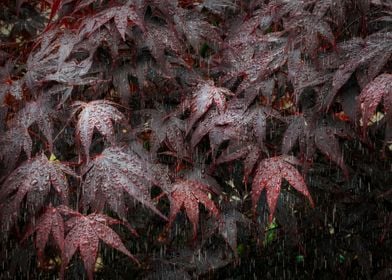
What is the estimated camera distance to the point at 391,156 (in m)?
2.57

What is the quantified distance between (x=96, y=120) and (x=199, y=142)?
0.42 m

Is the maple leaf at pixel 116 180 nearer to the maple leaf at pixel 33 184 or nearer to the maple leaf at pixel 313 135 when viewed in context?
the maple leaf at pixel 33 184

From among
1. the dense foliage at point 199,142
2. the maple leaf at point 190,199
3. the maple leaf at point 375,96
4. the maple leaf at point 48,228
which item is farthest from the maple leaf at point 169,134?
the maple leaf at point 375,96

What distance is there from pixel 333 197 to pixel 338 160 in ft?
1.51

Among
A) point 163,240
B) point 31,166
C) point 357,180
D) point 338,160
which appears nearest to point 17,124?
point 31,166

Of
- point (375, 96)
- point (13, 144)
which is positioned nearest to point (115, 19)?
point (13, 144)

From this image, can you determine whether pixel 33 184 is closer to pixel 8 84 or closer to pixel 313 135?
pixel 8 84

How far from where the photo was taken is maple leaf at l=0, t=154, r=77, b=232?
2053 mm

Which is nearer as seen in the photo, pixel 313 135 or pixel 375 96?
pixel 375 96

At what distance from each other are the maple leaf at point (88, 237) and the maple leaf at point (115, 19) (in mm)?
620

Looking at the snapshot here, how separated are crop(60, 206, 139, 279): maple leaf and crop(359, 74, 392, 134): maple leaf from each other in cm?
83

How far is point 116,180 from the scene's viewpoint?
6.56 ft

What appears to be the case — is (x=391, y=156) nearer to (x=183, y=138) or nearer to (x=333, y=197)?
(x=333, y=197)

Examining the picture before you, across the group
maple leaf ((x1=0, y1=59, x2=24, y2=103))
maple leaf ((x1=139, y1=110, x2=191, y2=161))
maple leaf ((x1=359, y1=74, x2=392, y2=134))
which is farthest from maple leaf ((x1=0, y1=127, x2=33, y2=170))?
maple leaf ((x1=359, y1=74, x2=392, y2=134))
